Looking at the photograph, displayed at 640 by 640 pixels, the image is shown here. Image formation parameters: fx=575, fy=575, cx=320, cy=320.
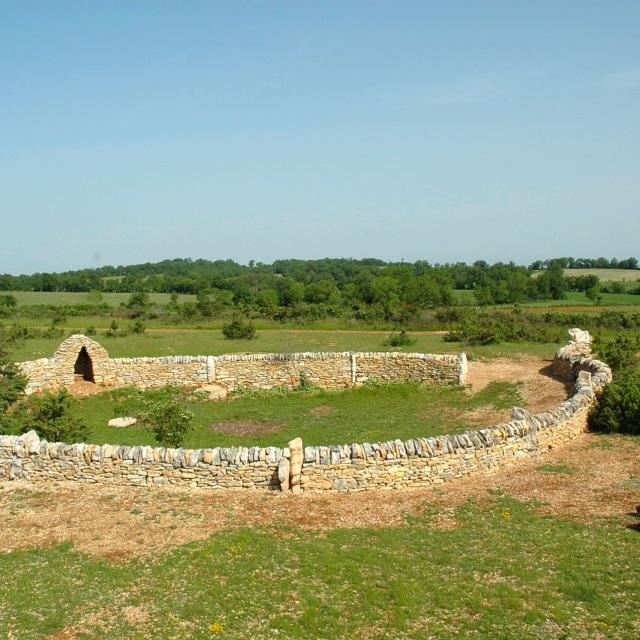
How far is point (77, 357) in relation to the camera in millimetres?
27250

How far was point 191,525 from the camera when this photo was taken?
35.6ft

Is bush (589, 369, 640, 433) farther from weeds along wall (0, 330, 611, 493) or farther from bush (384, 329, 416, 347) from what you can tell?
bush (384, 329, 416, 347)

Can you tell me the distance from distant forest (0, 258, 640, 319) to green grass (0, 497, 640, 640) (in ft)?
133

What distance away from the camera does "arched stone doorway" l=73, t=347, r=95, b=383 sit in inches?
1093

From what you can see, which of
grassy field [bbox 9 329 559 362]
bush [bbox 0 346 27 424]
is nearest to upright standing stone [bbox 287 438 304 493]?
bush [bbox 0 346 27 424]

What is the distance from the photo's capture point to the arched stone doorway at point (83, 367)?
1093 inches

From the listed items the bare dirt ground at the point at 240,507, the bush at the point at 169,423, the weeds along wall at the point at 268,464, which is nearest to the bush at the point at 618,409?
the bare dirt ground at the point at 240,507

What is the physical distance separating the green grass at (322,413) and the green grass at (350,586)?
25.4 feet

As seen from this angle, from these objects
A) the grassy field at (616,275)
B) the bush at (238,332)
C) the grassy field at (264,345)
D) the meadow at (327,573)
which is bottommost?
the meadow at (327,573)

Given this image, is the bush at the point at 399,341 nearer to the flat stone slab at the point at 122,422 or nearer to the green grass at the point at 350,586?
the flat stone slab at the point at 122,422

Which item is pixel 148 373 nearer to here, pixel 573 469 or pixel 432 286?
pixel 573 469

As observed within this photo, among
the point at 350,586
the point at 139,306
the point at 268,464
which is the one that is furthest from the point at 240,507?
the point at 139,306

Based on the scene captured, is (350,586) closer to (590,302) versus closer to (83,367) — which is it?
(83,367)

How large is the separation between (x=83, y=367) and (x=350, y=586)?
947 inches
